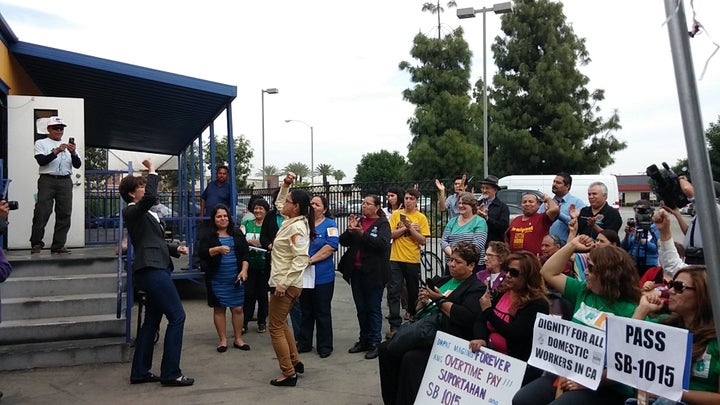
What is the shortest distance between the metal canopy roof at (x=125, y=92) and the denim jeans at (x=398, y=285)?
12.2 ft

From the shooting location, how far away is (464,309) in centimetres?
442

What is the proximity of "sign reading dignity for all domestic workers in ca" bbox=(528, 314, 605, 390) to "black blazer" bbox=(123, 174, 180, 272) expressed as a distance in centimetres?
332

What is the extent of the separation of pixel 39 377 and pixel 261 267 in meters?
2.83

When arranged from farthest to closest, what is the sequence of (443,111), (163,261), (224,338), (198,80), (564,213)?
1. (443,111)
2. (198,80)
3. (224,338)
4. (564,213)
5. (163,261)

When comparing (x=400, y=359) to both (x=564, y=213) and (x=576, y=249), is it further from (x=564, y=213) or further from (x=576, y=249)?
(x=564, y=213)

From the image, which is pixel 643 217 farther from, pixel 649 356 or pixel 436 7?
pixel 436 7

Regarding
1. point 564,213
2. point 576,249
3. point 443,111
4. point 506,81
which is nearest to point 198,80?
point 564,213

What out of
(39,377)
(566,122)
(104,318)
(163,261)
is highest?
(566,122)

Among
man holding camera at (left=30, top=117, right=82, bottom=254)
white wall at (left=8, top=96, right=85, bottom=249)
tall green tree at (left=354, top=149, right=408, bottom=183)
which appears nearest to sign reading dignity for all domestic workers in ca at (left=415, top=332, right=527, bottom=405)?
man holding camera at (left=30, top=117, right=82, bottom=254)

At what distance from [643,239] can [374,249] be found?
2.72 meters

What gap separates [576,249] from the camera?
4320mm

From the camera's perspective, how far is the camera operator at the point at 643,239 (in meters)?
5.11

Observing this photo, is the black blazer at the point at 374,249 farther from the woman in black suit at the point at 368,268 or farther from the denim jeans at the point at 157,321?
the denim jeans at the point at 157,321

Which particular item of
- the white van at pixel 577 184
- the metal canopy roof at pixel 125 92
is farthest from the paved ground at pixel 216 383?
the white van at pixel 577 184
